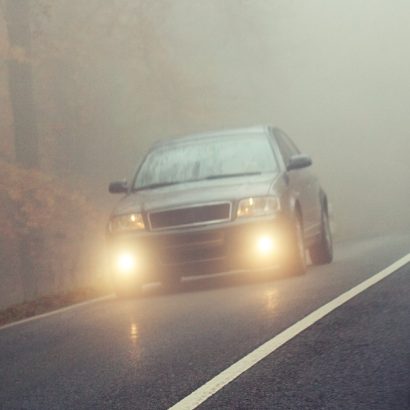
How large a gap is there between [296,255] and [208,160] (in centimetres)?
184

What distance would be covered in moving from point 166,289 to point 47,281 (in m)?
18.8

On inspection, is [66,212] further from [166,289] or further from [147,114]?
[166,289]

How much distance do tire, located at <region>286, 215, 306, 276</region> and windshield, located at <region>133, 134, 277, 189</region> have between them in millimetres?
912

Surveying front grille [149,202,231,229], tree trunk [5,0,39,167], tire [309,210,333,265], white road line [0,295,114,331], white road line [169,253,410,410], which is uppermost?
tree trunk [5,0,39,167]

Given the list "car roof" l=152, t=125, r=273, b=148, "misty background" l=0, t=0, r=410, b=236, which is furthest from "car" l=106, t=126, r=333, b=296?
"misty background" l=0, t=0, r=410, b=236

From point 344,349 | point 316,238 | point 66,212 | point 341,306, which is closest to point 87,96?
point 66,212

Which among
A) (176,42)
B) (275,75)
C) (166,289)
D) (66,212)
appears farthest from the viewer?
(275,75)

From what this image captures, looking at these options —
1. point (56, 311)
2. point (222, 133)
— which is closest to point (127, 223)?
point (56, 311)

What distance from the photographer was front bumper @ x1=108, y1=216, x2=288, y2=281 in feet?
45.9

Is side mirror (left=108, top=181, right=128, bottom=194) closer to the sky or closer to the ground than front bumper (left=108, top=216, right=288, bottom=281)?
closer to the sky

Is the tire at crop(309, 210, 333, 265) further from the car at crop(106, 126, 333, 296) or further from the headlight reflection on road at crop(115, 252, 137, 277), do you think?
the headlight reflection on road at crop(115, 252, 137, 277)

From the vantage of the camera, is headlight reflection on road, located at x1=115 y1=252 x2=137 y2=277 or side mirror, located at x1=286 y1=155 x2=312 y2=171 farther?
side mirror, located at x1=286 y1=155 x2=312 y2=171

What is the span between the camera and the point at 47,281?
33.4 metres

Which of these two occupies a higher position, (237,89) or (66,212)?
(237,89)
